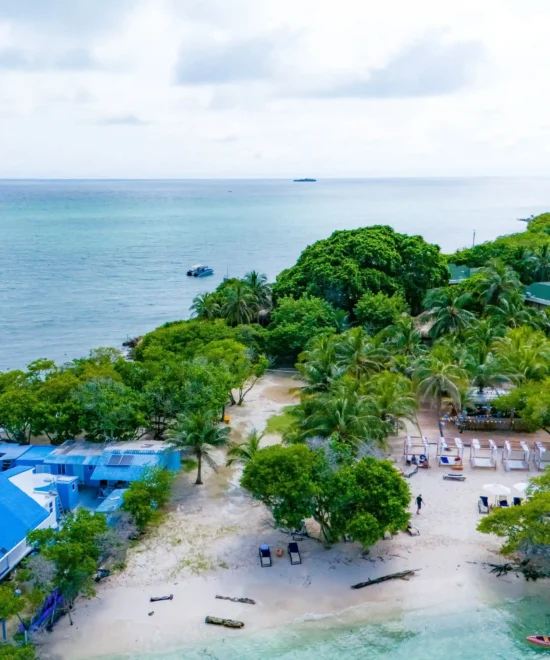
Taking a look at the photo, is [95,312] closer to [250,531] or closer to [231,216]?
[250,531]

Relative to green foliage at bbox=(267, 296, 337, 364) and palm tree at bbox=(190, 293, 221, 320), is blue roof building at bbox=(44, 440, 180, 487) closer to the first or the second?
green foliage at bbox=(267, 296, 337, 364)

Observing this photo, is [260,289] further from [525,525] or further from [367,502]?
[525,525]

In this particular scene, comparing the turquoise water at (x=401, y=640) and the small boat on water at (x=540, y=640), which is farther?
the small boat on water at (x=540, y=640)

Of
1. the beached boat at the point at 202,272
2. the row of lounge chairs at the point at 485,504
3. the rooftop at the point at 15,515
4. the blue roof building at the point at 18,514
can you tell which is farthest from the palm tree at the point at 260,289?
the beached boat at the point at 202,272

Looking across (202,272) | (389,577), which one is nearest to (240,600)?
(389,577)

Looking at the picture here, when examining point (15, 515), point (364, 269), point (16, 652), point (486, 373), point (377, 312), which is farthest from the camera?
point (364, 269)

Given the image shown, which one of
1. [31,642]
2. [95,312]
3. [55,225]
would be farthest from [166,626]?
[55,225]

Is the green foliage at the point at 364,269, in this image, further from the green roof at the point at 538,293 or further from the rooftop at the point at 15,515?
the rooftop at the point at 15,515
